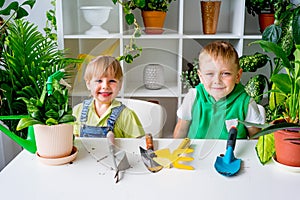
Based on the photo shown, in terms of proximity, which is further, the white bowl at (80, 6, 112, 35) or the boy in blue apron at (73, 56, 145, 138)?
the white bowl at (80, 6, 112, 35)

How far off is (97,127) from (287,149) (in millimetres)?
574

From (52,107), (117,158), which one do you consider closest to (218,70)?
(117,158)

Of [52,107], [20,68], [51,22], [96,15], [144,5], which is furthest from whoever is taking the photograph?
[51,22]

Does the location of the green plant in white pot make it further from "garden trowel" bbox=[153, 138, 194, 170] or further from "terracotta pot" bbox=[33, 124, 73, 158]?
"garden trowel" bbox=[153, 138, 194, 170]

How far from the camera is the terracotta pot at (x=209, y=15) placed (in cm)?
196

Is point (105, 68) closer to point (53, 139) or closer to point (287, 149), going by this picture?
point (53, 139)

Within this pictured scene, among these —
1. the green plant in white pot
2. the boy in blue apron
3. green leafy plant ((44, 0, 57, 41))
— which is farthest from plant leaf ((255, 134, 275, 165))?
green leafy plant ((44, 0, 57, 41))

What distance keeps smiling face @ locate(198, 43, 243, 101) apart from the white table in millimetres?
191

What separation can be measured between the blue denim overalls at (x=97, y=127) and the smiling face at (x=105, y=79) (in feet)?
0.11

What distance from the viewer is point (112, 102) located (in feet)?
3.26

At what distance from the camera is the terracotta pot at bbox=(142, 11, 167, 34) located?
1.01 m

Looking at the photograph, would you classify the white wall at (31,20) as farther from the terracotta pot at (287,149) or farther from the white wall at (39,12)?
the terracotta pot at (287,149)

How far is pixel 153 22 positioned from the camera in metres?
1.47

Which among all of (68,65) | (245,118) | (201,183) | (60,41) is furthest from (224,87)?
(60,41)
